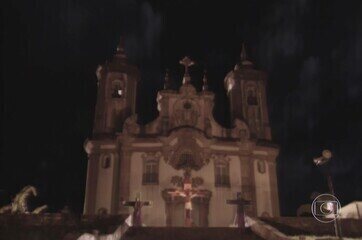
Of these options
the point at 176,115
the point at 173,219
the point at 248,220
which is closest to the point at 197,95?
the point at 176,115

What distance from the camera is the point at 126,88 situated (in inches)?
1481

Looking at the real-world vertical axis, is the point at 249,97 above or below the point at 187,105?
above

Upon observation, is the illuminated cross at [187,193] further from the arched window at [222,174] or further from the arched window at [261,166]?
the arched window at [261,166]

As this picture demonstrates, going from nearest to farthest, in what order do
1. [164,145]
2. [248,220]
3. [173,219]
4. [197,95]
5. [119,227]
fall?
[119,227], [248,220], [173,219], [164,145], [197,95]

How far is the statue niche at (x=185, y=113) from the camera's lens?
35188mm

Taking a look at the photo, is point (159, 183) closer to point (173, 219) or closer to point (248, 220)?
point (173, 219)

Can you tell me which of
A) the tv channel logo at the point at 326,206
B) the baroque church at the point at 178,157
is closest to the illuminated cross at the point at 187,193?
the baroque church at the point at 178,157

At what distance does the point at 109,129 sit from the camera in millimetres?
35750

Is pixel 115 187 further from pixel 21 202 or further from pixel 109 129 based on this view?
pixel 21 202

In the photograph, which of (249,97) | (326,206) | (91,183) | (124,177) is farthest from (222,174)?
(326,206)

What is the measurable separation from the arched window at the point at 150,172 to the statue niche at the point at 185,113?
3.54 metres

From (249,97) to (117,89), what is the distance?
1097 cm

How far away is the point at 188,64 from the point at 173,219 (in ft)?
40.9

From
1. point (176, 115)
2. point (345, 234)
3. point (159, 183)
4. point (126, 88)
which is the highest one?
point (126, 88)
